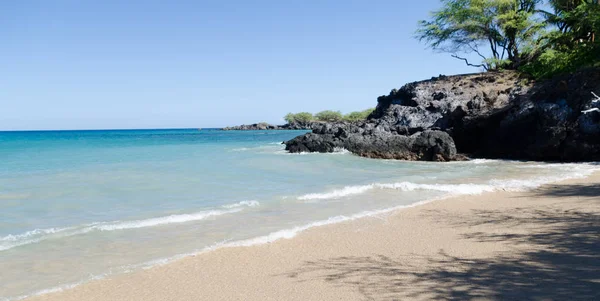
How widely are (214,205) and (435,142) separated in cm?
1682

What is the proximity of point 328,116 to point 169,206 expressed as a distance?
374ft

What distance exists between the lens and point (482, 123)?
2511cm

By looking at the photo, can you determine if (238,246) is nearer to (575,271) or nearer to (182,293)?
(182,293)

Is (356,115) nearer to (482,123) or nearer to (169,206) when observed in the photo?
(482,123)

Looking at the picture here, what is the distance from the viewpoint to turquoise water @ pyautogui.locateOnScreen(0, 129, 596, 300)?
21.0ft

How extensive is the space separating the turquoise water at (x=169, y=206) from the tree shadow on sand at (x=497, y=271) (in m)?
2.33

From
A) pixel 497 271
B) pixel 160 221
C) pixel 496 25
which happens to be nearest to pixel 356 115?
pixel 496 25

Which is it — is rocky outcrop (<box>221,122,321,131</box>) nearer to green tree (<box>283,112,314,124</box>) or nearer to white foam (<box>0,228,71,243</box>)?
green tree (<box>283,112,314,124</box>)

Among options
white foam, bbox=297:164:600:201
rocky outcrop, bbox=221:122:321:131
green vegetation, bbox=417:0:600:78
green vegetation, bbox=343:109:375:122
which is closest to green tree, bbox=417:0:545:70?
green vegetation, bbox=417:0:600:78

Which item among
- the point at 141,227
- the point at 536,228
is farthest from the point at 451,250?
the point at 141,227

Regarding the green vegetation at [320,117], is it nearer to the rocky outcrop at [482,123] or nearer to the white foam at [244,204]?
the rocky outcrop at [482,123]

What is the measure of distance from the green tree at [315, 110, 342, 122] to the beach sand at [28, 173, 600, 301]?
11077cm

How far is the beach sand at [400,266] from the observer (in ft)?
14.9

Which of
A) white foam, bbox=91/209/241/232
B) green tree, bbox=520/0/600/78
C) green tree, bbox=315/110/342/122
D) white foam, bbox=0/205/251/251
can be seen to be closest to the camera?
white foam, bbox=0/205/251/251
